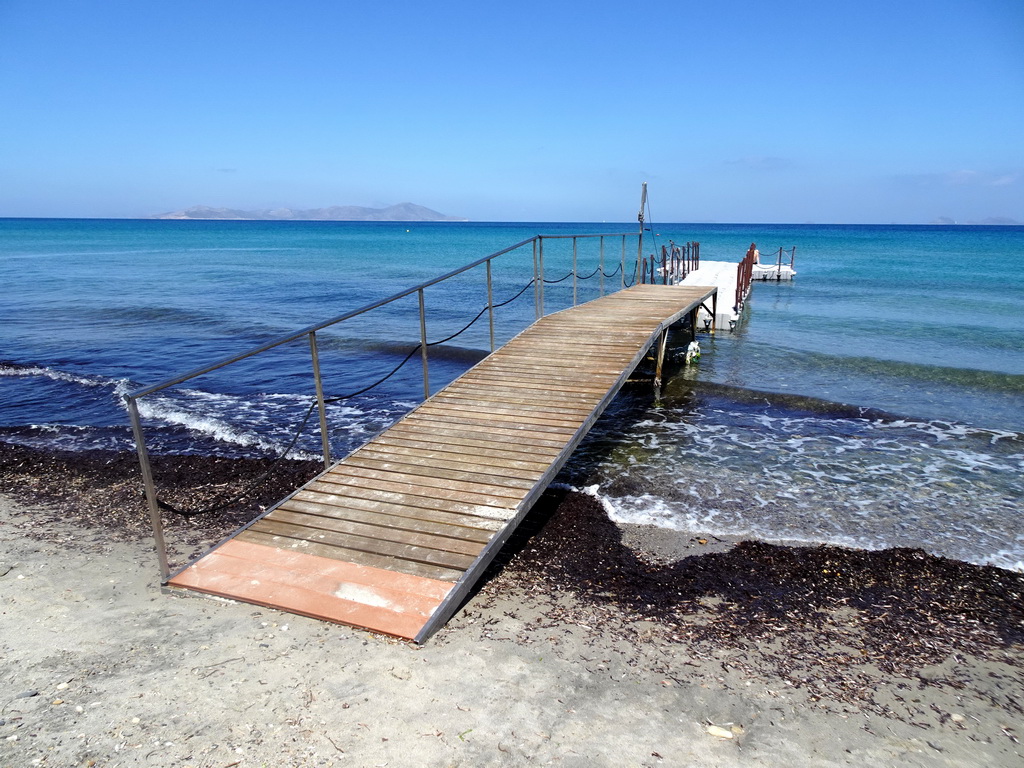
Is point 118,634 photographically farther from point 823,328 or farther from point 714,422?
point 823,328

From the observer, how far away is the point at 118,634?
3.97 m

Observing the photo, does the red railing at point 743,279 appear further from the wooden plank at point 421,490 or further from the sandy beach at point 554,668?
the wooden plank at point 421,490

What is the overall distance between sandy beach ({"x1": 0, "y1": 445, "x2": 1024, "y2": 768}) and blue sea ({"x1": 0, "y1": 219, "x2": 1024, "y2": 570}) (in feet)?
4.06

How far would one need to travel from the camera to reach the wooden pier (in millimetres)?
4117

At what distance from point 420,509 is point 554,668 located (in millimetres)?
1727

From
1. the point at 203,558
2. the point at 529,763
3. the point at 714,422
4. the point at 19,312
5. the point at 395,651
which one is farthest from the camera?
the point at 19,312

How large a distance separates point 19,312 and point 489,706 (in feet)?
80.7

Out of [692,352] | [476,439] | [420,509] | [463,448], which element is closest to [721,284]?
[692,352]

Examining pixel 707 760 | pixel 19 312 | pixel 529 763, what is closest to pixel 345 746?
pixel 529 763

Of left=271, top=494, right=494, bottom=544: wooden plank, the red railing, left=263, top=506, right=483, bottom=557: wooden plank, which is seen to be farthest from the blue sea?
left=263, top=506, right=483, bottom=557: wooden plank

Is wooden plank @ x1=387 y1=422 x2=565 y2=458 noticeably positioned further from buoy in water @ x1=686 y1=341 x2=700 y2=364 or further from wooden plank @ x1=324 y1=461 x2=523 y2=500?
buoy in water @ x1=686 y1=341 x2=700 y2=364

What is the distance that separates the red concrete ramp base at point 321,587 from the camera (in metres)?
3.90

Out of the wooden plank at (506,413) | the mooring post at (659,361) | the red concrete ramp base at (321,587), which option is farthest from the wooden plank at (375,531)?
the mooring post at (659,361)

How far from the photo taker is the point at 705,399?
11375 mm
